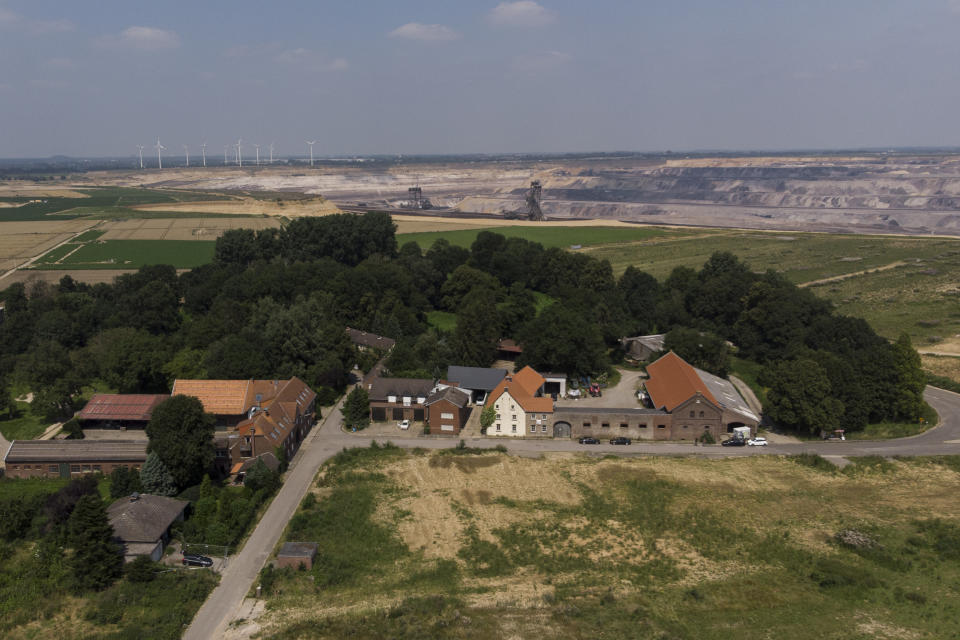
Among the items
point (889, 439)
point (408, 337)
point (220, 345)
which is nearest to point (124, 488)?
point (220, 345)

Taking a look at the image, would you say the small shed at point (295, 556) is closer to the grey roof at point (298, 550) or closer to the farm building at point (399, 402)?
the grey roof at point (298, 550)

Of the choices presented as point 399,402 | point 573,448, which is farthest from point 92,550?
point 573,448

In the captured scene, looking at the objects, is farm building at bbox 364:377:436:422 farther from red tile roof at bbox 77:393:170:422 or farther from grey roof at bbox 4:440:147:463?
grey roof at bbox 4:440:147:463

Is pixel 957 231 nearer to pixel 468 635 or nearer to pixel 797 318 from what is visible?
pixel 797 318

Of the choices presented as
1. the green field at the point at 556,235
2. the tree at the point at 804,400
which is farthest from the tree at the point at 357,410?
the green field at the point at 556,235

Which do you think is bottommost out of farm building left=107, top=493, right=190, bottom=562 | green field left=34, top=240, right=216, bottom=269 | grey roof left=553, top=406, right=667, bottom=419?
farm building left=107, top=493, right=190, bottom=562

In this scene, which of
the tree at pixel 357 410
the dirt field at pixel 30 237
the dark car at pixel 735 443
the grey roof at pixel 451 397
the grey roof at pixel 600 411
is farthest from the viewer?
the dirt field at pixel 30 237

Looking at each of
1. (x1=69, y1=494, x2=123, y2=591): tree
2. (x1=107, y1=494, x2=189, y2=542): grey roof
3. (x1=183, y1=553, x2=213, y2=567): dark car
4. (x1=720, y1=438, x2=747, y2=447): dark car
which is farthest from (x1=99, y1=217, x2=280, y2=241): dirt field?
(x1=183, y1=553, x2=213, y2=567): dark car
